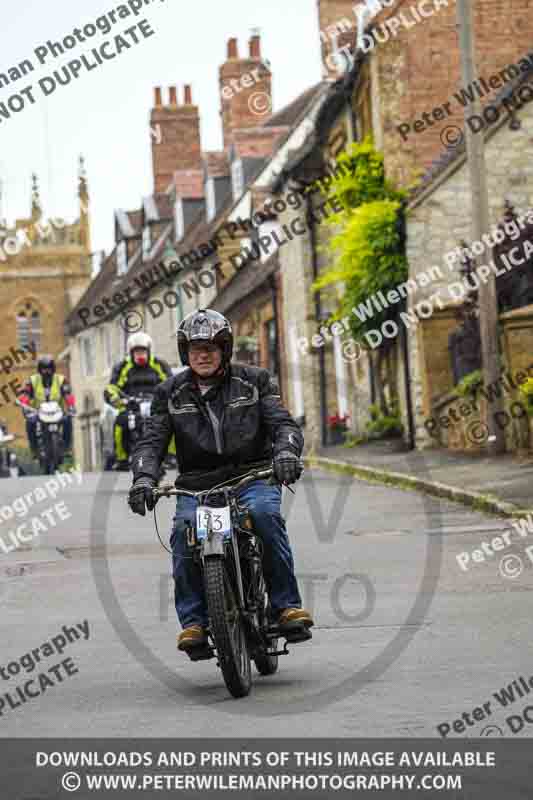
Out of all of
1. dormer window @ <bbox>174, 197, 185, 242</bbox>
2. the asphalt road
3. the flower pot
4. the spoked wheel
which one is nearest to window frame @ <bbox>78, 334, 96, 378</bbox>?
dormer window @ <bbox>174, 197, 185, 242</bbox>

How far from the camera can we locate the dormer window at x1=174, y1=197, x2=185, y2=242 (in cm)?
5853

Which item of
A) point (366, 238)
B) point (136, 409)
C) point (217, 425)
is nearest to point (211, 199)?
point (366, 238)

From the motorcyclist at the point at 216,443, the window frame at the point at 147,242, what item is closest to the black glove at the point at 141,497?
the motorcyclist at the point at 216,443

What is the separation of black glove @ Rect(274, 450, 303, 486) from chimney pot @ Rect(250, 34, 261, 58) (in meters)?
46.7

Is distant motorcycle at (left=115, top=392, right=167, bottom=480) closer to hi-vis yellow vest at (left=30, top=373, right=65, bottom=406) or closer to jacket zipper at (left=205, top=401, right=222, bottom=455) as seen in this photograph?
hi-vis yellow vest at (left=30, top=373, right=65, bottom=406)

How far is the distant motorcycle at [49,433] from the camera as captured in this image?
84.4 ft

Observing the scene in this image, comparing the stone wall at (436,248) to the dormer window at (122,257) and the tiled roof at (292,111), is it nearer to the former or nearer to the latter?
the tiled roof at (292,111)

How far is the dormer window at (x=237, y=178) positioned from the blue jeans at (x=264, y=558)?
4108cm

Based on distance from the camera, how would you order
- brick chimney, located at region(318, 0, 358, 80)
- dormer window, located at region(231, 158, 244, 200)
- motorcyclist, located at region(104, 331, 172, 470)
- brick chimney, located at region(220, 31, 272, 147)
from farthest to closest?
brick chimney, located at region(220, 31, 272, 147), dormer window, located at region(231, 158, 244, 200), brick chimney, located at region(318, 0, 358, 80), motorcyclist, located at region(104, 331, 172, 470)

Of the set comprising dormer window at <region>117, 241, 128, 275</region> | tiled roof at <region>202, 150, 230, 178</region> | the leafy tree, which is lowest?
the leafy tree

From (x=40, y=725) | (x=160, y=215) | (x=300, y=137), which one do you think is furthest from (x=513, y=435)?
(x=160, y=215)

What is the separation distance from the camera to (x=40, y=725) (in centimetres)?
683

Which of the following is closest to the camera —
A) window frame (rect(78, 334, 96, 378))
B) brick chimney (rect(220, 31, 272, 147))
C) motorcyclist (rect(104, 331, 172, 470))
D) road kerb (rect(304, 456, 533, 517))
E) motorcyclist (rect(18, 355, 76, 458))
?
road kerb (rect(304, 456, 533, 517))
